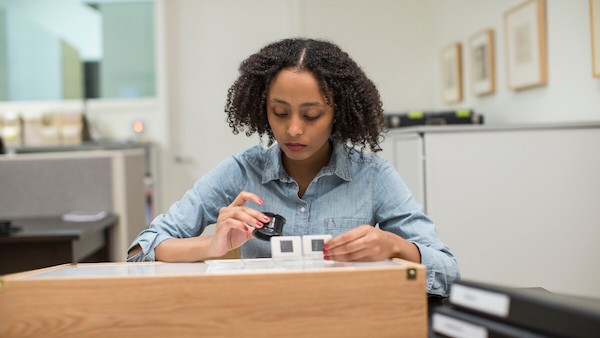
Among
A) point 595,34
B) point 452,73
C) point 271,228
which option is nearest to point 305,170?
point 271,228

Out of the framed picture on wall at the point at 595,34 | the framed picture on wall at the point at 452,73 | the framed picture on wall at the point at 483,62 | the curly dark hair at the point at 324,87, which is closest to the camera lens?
the curly dark hair at the point at 324,87

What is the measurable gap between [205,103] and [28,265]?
3058 millimetres

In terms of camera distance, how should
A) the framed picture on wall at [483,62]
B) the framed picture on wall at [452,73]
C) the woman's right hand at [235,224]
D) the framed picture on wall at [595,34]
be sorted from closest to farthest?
the woman's right hand at [235,224] → the framed picture on wall at [595,34] → the framed picture on wall at [483,62] → the framed picture on wall at [452,73]

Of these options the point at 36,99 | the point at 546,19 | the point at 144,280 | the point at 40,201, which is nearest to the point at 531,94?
the point at 546,19

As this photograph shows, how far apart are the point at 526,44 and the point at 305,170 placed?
2.08m

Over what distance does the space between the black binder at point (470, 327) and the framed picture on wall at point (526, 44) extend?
2550mm

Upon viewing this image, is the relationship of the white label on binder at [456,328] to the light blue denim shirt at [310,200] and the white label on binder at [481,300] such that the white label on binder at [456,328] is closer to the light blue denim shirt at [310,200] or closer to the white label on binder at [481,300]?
the white label on binder at [481,300]

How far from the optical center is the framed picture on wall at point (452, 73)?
4.34 metres

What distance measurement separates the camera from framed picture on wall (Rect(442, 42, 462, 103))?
4336 millimetres

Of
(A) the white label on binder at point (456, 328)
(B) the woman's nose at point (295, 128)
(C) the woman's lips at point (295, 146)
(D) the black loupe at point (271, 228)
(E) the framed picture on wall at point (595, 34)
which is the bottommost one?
(A) the white label on binder at point (456, 328)

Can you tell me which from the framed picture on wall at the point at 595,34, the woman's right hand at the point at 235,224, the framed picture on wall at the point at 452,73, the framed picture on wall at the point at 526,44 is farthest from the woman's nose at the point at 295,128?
the framed picture on wall at the point at 452,73

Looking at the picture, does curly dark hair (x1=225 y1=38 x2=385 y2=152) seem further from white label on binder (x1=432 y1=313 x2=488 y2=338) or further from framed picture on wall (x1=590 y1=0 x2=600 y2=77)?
framed picture on wall (x1=590 y1=0 x2=600 y2=77)

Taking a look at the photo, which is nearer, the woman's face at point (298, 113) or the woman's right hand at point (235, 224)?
the woman's right hand at point (235, 224)

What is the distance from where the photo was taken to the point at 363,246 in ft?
3.60
